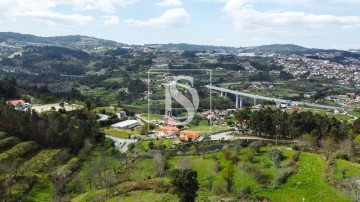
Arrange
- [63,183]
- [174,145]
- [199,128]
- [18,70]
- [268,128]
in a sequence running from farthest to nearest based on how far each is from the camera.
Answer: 1. [18,70]
2. [199,128]
3. [268,128]
4. [174,145]
5. [63,183]

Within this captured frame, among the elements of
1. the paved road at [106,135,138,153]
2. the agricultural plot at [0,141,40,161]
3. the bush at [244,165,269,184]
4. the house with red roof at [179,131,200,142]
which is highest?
the agricultural plot at [0,141,40,161]

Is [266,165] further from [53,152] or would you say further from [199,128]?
[199,128]

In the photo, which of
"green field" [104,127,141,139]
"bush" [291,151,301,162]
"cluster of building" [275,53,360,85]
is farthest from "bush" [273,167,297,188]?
"cluster of building" [275,53,360,85]

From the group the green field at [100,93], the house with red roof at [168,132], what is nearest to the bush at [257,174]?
the house with red roof at [168,132]

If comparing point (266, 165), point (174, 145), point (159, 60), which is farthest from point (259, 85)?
point (266, 165)

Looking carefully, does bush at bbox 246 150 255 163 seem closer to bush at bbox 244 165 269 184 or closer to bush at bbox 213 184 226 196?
bush at bbox 244 165 269 184

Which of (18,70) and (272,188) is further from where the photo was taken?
(18,70)

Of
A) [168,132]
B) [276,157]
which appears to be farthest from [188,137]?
[276,157]

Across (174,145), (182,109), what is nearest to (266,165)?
(174,145)

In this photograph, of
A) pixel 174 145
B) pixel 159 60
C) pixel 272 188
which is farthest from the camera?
pixel 159 60

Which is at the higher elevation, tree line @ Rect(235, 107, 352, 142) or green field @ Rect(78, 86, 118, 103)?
tree line @ Rect(235, 107, 352, 142)

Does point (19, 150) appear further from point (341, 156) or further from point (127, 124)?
point (341, 156)
